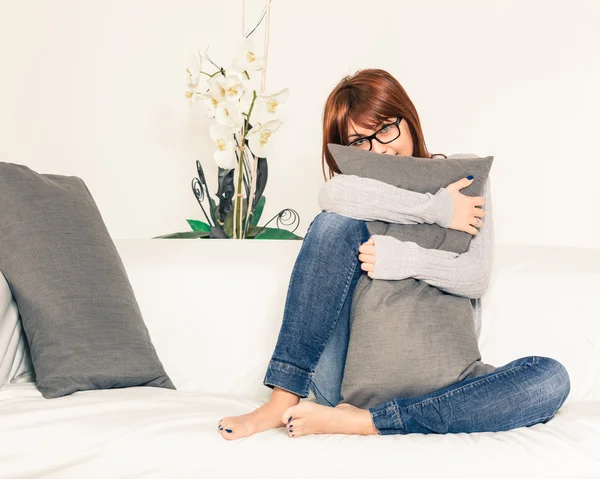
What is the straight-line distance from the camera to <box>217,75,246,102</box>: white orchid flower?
2129 mm

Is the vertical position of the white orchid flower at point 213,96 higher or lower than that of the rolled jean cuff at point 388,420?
higher

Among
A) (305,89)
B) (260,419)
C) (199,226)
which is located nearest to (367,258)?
(260,419)

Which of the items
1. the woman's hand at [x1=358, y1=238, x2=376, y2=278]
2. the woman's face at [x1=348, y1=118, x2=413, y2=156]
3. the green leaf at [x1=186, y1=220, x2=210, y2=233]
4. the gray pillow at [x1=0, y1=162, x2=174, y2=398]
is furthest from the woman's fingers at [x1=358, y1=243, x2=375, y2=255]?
the green leaf at [x1=186, y1=220, x2=210, y2=233]

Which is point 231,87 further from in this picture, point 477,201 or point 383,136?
point 477,201

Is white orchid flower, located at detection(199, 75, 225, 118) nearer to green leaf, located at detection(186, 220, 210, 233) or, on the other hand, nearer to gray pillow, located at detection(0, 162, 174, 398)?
green leaf, located at detection(186, 220, 210, 233)

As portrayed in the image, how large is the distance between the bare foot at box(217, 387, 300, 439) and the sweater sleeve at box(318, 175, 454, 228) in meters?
0.38

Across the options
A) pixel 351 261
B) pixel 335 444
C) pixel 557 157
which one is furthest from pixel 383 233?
pixel 557 157

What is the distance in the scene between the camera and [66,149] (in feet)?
9.29

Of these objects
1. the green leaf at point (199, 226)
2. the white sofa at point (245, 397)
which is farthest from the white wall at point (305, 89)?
the white sofa at point (245, 397)

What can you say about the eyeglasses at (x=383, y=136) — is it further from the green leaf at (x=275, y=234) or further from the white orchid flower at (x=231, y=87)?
the green leaf at (x=275, y=234)

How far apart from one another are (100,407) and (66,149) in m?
1.73

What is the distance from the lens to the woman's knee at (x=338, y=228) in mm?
1428

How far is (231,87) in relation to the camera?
2131mm

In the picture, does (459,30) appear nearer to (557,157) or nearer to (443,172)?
(557,157)
